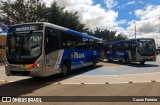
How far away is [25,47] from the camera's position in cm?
1300

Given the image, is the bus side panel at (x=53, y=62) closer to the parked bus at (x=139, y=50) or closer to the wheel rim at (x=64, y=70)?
the wheel rim at (x=64, y=70)

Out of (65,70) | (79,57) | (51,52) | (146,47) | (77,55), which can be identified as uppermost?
(146,47)

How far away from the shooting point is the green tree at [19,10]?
41.2 meters

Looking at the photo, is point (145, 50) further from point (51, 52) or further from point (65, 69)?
point (51, 52)

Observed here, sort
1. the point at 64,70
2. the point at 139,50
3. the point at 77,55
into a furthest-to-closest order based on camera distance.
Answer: the point at 139,50, the point at 77,55, the point at 64,70

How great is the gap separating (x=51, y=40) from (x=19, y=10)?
29.1 m

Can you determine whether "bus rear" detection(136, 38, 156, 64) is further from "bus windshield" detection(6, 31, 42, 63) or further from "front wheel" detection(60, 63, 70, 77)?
"bus windshield" detection(6, 31, 42, 63)

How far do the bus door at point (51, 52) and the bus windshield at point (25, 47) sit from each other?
569 millimetres

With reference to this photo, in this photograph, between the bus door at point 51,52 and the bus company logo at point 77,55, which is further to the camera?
the bus company logo at point 77,55

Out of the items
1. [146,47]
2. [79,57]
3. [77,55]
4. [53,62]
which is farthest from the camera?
[146,47]

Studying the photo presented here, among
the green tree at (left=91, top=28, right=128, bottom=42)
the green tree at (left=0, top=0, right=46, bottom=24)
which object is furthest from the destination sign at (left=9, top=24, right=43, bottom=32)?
the green tree at (left=91, top=28, right=128, bottom=42)

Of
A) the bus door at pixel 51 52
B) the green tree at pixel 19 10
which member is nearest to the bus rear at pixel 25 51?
the bus door at pixel 51 52

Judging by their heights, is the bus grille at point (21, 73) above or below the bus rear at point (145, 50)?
below

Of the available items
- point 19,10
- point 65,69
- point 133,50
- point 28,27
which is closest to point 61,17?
point 19,10
